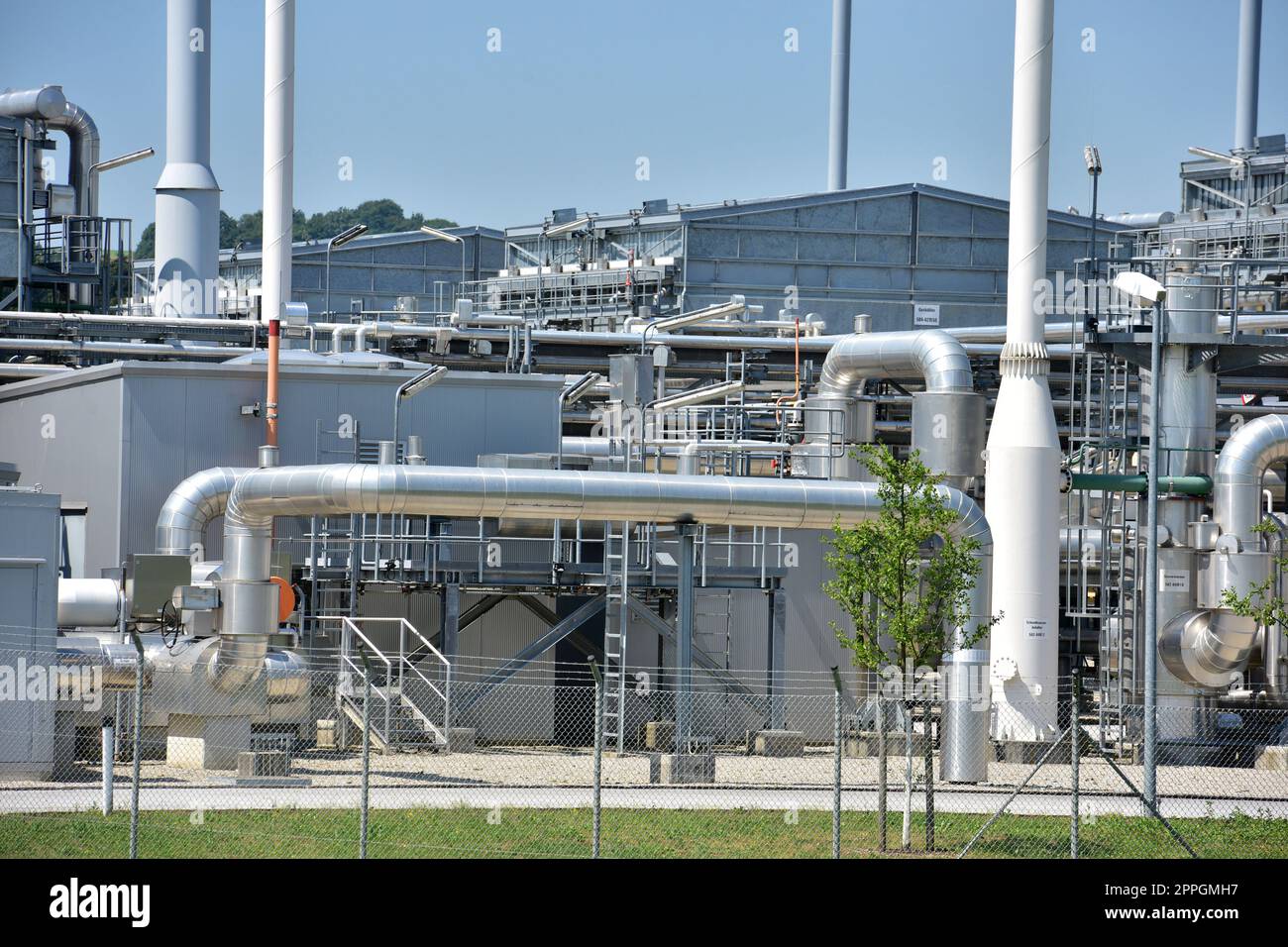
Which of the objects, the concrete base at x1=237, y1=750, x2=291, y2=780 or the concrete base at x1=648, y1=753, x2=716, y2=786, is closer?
the concrete base at x1=237, y1=750, x2=291, y2=780

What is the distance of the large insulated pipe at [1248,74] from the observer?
58.8 metres

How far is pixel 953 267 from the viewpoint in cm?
5309

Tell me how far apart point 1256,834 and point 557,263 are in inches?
1419

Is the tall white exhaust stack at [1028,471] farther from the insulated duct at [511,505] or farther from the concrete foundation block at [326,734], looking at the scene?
the concrete foundation block at [326,734]

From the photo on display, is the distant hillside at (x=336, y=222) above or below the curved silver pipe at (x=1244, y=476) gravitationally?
above

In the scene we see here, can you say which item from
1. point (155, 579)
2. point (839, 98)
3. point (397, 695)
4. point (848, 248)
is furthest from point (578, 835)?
point (839, 98)

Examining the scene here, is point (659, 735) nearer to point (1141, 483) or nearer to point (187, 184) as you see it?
point (1141, 483)

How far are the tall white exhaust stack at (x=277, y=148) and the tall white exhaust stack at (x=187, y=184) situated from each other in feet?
8.31

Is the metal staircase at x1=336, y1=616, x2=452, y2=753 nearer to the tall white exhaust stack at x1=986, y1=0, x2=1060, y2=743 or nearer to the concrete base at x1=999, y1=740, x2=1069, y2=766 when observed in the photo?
the concrete base at x1=999, y1=740, x2=1069, y2=766

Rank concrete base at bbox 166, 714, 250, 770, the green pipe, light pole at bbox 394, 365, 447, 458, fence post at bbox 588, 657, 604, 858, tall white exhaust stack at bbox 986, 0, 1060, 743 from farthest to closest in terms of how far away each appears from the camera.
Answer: the green pipe
light pole at bbox 394, 365, 447, 458
tall white exhaust stack at bbox 986, 0, 1060, 743
concrete base at bbox 166, 714, 250, 770
fence post at bbox 588, 657, 604, 858

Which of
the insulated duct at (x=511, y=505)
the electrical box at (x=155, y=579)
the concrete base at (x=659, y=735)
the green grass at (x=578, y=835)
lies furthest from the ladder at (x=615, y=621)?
the electrical box at (x=155, y=579)

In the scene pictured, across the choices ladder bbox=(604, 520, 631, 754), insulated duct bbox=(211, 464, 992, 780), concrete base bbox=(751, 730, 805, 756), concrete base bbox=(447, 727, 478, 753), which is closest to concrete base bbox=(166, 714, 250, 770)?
insulated duct bbox=(211, 464, 992, 780)

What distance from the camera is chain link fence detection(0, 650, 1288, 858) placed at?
1777 centimetres

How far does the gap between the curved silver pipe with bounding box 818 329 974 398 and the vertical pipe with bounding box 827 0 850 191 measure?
96.3 feet
